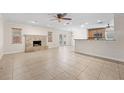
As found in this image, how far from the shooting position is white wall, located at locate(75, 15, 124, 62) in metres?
4.30

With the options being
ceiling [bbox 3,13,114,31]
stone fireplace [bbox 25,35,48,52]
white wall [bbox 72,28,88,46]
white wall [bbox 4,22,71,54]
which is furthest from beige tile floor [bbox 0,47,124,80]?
white wall [bbox 72,28,88,46]

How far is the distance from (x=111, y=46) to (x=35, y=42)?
22.1 feet

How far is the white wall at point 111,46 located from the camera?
430 centimetres

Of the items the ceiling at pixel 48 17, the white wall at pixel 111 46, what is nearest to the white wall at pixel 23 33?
the ceiling at pixel 48 17

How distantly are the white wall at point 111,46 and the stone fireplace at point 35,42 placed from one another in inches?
187

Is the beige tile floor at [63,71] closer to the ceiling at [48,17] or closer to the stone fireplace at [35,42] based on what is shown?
the ceiling at [48,17]

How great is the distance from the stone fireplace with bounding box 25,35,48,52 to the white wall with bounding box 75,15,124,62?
4753 mm

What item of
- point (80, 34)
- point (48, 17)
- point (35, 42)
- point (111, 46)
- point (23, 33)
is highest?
point (48, 17)

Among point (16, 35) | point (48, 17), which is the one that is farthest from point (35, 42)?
point (48, 17)

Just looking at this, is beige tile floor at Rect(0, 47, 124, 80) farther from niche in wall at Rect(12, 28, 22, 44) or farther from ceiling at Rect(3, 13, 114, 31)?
niche in wall at Rect(12, 28, 22, 44)

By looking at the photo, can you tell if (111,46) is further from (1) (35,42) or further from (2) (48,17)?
(1) (35,42)

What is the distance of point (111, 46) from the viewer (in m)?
4.81
